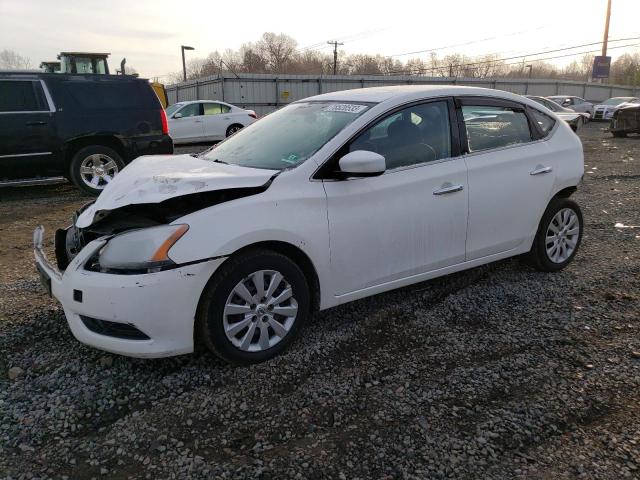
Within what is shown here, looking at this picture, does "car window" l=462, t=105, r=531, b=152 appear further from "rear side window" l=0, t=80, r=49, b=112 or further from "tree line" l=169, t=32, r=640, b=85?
"tree line" l=169, t=32, r=640, b=85

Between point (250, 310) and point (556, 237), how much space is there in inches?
121

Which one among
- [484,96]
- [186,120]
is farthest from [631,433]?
[186,120]

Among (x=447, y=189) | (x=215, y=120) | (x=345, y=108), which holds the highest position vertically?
(x=345, y=108)

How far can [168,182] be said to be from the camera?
→ 10.3ft

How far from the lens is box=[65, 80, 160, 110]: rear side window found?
26.2 ft

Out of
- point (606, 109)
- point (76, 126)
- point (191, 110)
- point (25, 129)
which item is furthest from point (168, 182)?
point (606, 109)

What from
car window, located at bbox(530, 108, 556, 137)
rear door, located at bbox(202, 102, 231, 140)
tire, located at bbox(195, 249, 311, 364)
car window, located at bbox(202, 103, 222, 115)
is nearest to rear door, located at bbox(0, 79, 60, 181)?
tire, located at bbox(195, 249, 311, 364)

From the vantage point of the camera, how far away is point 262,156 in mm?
3680

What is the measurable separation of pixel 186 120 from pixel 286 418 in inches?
589

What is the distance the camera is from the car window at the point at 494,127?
4031 millimetres

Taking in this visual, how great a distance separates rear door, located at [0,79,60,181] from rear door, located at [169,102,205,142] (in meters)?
8.29

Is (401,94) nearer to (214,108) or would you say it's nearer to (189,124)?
(189,124)

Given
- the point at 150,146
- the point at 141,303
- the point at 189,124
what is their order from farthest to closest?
1. the point at 189,124
2. the point at 150,146
3. the point at 141,303

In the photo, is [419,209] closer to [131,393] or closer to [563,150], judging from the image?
[563,150]
